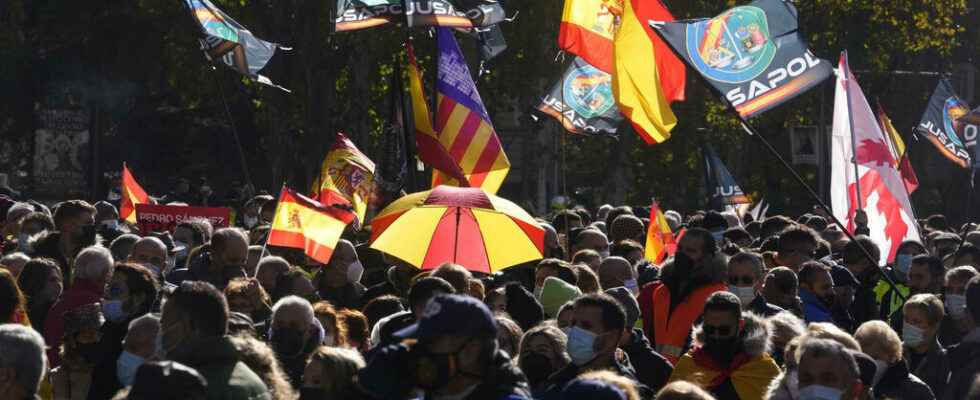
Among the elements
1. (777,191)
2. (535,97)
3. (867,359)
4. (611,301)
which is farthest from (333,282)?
(777,191)

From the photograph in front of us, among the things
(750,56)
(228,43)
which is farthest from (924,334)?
(228,43)

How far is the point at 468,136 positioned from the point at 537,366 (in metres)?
6.78

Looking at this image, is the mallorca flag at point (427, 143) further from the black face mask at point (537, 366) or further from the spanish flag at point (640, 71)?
the black face mask at point (537, 366)

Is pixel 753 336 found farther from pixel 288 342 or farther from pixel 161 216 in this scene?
pixel 161 216

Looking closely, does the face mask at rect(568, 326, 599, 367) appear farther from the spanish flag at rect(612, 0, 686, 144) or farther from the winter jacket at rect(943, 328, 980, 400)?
the spanish flag at rect(612, 0, 686, 144)

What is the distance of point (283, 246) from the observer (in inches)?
467

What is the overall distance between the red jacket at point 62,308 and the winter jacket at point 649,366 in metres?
2.58

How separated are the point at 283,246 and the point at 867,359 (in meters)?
5.93

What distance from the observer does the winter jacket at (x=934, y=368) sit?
8680 millimetres

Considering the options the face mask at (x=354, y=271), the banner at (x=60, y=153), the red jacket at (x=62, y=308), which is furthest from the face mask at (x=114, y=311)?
the banner at (x=60, y=153)

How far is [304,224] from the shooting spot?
1173cm

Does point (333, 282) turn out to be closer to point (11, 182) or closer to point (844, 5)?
point (844, 5)

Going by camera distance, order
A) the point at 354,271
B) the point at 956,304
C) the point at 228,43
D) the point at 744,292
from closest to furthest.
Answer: the point at 744,292, the point at 956,304, the point at 354,271, the point at 228,43

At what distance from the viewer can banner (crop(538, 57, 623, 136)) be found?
1797cm
